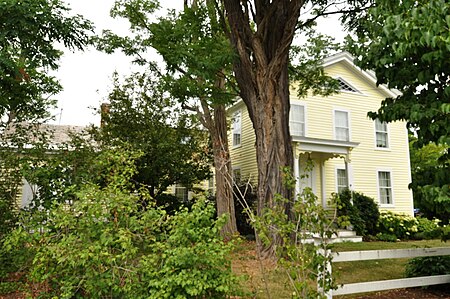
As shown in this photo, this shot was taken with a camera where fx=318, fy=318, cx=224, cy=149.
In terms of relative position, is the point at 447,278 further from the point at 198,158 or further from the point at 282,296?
the point at 198,158

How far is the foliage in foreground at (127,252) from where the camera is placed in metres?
3.40

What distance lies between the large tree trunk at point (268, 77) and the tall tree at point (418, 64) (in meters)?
3.11

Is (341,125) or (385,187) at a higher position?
(341,125)

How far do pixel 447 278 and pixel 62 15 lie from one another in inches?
328

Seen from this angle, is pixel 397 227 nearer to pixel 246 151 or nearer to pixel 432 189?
pixel 246 151

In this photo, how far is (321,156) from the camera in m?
14.7

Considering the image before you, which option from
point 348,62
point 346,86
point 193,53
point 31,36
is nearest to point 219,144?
point 193,53

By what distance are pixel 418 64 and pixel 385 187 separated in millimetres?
13204

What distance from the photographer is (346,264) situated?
799 cm

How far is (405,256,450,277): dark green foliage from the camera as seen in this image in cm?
557

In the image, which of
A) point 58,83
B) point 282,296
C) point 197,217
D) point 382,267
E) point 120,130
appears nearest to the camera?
point 197,217

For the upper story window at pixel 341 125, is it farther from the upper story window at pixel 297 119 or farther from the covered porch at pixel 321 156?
the upper story window at pixel 297 119

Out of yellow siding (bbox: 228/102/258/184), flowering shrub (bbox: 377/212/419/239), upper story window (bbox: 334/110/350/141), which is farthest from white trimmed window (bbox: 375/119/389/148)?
yellow siding (bbox: 228/102/258/184)

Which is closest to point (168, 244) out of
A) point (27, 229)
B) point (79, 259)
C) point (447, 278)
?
point (79, 259)
